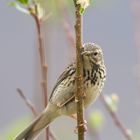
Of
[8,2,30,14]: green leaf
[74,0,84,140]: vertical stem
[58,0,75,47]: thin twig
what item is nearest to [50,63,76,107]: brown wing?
[58,0,75,47]: thin twig

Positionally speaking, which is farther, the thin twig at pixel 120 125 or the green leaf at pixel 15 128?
the green leaf at pixel 15 128

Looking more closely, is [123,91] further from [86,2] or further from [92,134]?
[86,2]

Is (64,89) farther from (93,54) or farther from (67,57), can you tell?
(93,54)

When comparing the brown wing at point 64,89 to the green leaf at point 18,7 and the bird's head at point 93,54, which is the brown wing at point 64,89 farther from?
the green leaf at point 18,7

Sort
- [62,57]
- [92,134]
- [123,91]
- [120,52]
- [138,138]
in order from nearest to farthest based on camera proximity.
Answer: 1. [92,134]
2. [138,138]
3. [62,57]
4. [123,91]
5. [120,52]

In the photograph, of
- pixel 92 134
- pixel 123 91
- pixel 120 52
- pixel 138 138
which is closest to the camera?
pixel 92 134

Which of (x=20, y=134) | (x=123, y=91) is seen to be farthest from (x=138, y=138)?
(x=123, y=91)

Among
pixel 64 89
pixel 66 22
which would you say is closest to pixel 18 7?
pixel 66 22

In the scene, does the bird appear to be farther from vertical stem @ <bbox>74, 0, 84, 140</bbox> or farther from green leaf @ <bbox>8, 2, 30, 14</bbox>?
vertical stem @ <bbox>74, 0, 84, 140</bbox>

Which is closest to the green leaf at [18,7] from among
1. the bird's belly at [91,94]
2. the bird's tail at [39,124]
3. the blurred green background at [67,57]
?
the blurred green background at [67,57]
